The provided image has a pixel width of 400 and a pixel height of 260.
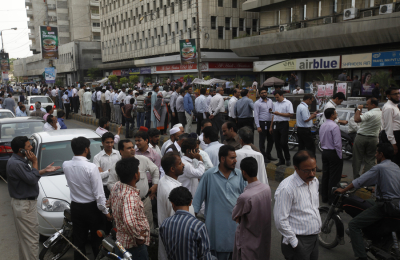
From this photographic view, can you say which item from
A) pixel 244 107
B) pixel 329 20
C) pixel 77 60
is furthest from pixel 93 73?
pixel 244 107

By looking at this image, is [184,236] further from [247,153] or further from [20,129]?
[20,129]

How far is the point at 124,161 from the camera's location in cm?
345

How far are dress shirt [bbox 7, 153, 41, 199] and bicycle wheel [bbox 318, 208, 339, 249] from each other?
152 inches

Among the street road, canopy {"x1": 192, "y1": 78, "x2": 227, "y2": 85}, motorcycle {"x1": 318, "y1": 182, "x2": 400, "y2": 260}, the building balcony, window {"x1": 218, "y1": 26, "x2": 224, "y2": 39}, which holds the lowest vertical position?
the street road

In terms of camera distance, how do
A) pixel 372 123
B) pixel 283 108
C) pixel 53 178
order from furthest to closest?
pixel 283 108, pixel 372 123, pixel 53 178

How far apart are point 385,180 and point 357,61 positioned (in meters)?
23.1

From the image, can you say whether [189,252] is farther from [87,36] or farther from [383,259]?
[87,36]

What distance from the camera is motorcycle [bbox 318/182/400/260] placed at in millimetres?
4062

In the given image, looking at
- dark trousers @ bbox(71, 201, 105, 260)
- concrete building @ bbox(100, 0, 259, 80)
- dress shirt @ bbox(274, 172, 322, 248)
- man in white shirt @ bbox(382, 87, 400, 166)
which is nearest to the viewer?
dress shirt @ bbox(274, 172, 322, 248)

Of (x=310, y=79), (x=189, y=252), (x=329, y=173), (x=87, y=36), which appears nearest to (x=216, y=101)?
(x=329, y=173)

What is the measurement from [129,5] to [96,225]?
55422 millimetres

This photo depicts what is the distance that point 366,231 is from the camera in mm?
4281

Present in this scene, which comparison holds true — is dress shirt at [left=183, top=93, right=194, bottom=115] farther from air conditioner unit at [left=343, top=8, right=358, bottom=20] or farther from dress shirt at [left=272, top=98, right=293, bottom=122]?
air conditioner unit at [left=343, top=8, right=358, bottom=20]

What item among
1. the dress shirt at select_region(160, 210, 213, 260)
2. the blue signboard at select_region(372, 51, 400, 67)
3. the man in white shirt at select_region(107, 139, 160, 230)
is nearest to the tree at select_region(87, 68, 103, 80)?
the blue signboard at select_region(372, 51, 400, 67)
